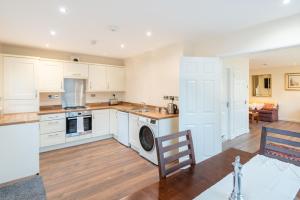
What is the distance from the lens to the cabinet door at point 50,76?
159 inches

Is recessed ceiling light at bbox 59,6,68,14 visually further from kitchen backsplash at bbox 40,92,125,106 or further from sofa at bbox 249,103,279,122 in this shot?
sofa at bbox 249,103,279,122

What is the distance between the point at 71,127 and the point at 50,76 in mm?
1324

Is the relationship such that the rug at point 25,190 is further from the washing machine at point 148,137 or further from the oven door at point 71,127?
the washing machine at point 148,137

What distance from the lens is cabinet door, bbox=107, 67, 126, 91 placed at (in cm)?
512

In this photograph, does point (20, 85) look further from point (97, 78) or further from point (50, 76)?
point (97, 78)

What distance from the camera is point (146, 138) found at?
3531 mm

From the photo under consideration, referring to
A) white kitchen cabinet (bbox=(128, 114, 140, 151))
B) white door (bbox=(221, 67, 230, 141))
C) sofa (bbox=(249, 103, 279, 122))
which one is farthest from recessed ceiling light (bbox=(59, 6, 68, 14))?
sofa (bbox=(249, 103, 279, 122))

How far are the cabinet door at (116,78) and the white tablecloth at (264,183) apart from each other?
4290mm

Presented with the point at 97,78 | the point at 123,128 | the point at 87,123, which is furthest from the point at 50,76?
the point at 123,128

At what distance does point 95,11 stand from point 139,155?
280 centimetres

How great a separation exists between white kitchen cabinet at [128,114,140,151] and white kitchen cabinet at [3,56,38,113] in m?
2.18

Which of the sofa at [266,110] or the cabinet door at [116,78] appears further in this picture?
the sofa at [266,110]

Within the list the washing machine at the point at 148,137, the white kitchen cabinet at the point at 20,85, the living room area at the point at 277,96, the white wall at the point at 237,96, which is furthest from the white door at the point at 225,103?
the white kitchen cabinet at the point at 20,85

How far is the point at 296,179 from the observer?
127 centimetres
